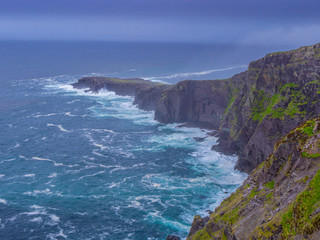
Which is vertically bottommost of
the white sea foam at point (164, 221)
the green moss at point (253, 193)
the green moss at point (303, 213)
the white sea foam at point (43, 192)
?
the white sea foam at point (164, 221)

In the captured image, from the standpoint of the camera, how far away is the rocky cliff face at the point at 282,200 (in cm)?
3691

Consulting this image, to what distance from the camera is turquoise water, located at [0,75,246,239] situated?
263ft

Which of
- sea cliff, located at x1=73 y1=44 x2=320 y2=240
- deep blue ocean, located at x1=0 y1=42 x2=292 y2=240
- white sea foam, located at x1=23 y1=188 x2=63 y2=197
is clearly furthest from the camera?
white sea foam, located at x1=23 y1=188 x2=63 y2=197

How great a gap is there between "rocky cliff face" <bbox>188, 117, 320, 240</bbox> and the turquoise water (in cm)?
2692

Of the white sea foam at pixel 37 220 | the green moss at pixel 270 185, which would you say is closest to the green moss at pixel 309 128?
the green moss at pixel 270 185

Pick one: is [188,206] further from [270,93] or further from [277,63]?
[277,63]

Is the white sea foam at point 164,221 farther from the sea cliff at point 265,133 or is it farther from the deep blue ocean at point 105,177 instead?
the sea cliff at point 265,133

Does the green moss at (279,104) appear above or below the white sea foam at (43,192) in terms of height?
above

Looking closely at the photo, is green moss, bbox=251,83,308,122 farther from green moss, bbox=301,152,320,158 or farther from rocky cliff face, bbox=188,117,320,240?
green moss, bbox=301,152,320,158

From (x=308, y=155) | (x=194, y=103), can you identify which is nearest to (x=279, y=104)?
(x=194, y=103)

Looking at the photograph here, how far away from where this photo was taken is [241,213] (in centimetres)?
4903

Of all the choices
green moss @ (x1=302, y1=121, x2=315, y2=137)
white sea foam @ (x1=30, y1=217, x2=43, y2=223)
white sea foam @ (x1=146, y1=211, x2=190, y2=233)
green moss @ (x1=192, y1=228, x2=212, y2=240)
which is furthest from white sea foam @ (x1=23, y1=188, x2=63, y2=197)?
green moss @ (x1=302, y1=121, x2=315, y2=137)

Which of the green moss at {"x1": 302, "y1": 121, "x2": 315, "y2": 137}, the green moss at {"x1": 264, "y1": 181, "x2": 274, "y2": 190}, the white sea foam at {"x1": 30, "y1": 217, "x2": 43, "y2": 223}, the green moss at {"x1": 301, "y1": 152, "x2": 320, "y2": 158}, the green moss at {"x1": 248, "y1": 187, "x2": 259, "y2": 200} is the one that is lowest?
the white sea foam at {"x1": 30, "y1": 217, "x2": 43, "y2": 223}

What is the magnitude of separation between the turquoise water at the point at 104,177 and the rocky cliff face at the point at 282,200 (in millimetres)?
26920
